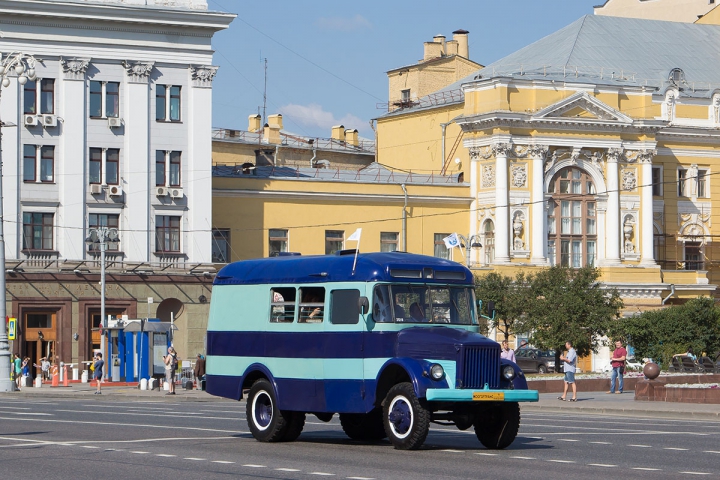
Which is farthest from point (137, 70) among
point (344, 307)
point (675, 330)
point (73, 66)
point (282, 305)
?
point (344, 307)

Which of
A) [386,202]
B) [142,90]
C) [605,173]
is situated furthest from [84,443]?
[605,173]

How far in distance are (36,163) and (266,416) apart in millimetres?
41954

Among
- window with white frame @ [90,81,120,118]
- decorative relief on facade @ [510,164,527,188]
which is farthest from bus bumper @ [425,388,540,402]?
decorative relief on facade @ [510,164,527,188]

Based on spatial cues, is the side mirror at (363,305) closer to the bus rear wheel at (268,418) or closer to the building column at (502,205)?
the bus rear wheel at (268,418)

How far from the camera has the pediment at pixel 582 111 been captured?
73.1 metres

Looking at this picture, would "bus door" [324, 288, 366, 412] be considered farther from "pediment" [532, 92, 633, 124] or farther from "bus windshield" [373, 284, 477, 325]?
"pediment" [532, 92, 633, 124]

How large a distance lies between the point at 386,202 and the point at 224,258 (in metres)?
9.45

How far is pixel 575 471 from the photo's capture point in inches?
655

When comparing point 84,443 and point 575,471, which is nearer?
point 575,471

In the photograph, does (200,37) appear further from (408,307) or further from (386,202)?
(408,307)

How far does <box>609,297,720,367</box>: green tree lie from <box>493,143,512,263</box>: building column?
1645 centimetres

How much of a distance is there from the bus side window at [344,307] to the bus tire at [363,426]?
5.13ft

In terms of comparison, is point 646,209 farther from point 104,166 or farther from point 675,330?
point 104,166

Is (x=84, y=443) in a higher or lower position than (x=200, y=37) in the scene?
lower
